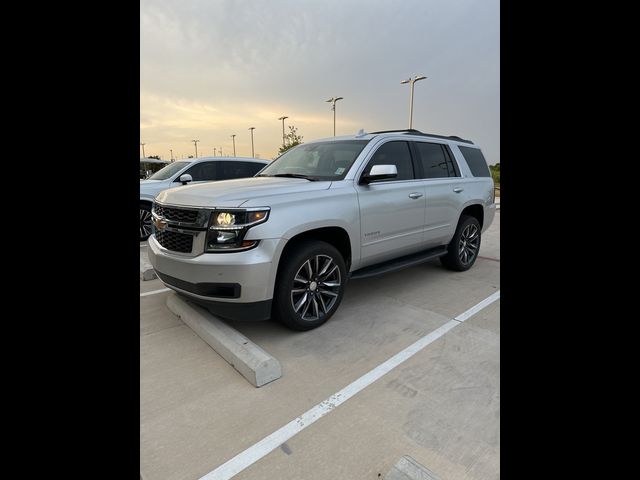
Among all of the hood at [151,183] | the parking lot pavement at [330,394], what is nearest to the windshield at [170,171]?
the hood at [151,183]

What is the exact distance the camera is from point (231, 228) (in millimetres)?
2828

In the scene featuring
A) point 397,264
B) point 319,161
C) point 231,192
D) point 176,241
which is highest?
point 319,161

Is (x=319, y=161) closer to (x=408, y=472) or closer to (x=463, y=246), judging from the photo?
(x=463, y=246)

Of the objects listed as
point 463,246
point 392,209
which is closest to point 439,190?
point 392,209

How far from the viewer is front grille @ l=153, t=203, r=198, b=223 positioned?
299 centimetres

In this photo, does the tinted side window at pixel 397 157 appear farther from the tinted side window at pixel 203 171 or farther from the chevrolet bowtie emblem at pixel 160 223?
the tinted side window at pixel 203 171

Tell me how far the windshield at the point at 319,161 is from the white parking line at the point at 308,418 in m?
1.76

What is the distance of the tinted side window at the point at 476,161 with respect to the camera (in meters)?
5.40

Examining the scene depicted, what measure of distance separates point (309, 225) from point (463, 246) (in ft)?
10.2

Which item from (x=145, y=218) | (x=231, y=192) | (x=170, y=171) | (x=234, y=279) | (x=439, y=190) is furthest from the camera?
(x=170, y=171)

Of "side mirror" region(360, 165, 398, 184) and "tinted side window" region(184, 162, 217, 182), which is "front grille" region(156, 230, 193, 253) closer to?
"side mirror" region(360, 165, 398, 184)

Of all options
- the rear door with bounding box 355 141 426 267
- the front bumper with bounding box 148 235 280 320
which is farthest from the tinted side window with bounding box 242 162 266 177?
the front bumper with bounding box 148 235 280 320
